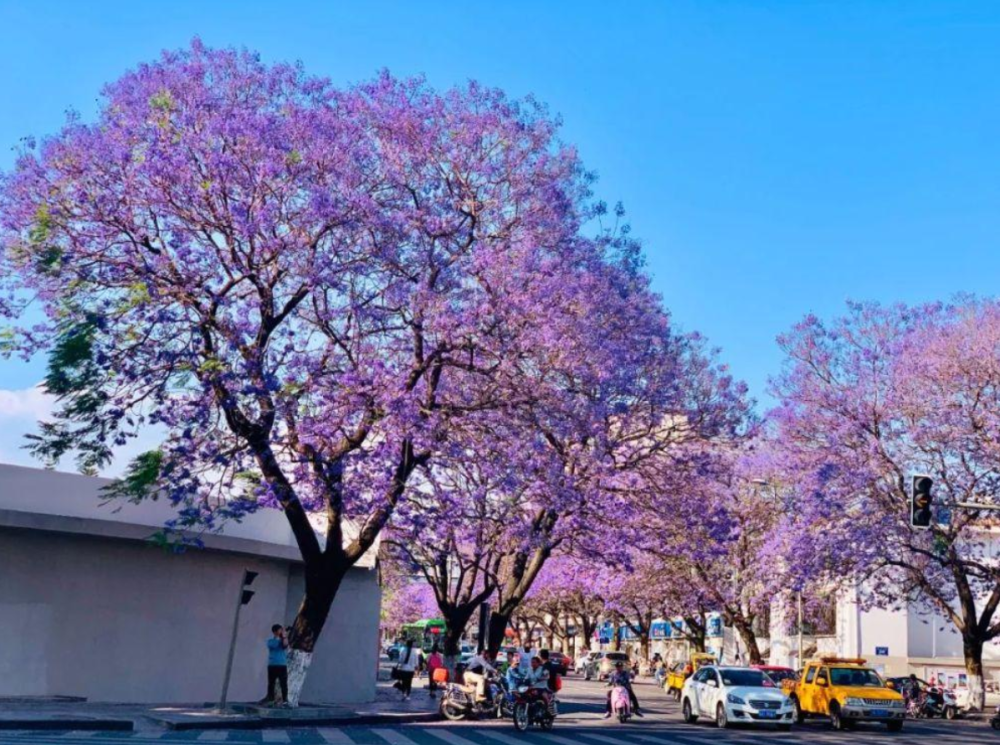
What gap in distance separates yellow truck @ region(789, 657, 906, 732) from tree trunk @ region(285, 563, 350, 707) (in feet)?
38.4

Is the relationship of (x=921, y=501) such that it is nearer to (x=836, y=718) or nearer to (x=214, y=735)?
(x=836, y=718)

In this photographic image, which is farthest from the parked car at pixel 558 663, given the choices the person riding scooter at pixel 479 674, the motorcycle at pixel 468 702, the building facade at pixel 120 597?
the building facade at pixel 120 597

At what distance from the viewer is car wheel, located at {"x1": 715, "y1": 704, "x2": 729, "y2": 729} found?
1064 inches

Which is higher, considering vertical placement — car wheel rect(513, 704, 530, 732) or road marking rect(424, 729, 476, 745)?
car wheel rect(513, 704, 530, 732)

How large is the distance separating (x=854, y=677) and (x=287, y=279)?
18.1 metres

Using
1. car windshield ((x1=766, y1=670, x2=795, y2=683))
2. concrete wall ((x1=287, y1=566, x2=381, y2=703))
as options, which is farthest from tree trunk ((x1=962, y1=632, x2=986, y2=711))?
concrete wall ((x1=287, y1=566, x2=381, y2=703))

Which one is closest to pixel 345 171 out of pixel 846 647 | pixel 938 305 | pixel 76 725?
pixel 76 725

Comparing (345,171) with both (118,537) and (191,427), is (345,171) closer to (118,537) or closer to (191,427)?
(191,427)

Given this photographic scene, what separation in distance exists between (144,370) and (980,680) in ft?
97.3

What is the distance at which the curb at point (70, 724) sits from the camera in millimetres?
18484

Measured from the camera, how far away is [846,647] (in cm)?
6134

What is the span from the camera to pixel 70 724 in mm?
19094

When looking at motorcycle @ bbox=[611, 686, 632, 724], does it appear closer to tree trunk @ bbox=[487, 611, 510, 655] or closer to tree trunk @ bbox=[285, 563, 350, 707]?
tree trunk @ bbox=[487, 611, 510, 655]

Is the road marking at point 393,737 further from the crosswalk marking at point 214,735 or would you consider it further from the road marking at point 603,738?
the road marking at point 603,738
